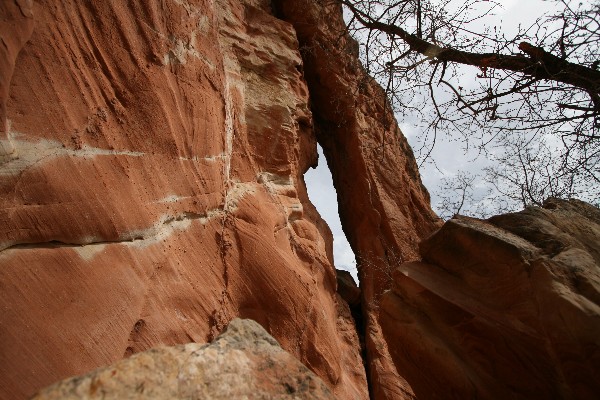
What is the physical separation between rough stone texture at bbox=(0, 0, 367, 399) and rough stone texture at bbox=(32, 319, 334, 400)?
181cm

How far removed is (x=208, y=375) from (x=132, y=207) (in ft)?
8.53

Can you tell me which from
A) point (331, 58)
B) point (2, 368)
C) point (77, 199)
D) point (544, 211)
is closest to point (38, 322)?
point (2, 368)

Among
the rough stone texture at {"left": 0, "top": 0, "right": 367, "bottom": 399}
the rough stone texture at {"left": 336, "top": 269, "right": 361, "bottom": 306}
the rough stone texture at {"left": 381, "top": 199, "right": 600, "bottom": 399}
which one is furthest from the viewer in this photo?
the rough stone texture at {"left": 336, "top": 269, "right": 361, "bottom": 306}

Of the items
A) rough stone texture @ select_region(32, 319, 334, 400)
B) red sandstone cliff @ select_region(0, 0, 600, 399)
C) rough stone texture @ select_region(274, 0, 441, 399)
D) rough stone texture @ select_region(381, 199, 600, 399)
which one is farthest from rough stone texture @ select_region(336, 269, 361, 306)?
rough stone texture @ select_region(32, 319, 334, 400)

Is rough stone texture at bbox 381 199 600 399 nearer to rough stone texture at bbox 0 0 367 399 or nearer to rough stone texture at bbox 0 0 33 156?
rough stone texture at bbox 0 0 367 399

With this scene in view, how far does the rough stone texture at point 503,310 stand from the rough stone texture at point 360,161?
5.06m

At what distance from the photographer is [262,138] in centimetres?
732

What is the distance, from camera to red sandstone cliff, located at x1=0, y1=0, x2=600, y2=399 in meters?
3.03

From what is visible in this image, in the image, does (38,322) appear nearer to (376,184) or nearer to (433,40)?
(433,40)

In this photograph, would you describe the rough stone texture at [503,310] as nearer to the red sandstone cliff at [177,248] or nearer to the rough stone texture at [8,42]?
the red sandstone cliff at [177,248]

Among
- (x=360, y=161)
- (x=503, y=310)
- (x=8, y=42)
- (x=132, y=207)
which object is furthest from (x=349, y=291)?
(x=8, y=42)

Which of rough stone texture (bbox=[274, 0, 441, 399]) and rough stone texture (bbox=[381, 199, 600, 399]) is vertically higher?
rough stone texture (bbox=[274, 0, 441, 399])

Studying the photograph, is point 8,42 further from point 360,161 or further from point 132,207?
point 360,161

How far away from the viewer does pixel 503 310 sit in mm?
3404
